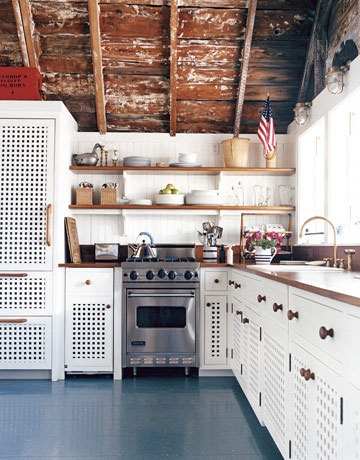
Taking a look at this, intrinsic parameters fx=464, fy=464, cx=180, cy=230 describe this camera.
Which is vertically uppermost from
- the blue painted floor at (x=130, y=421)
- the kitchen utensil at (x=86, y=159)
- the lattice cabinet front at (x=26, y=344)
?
the kitchen utensil at (x=86, y=159)

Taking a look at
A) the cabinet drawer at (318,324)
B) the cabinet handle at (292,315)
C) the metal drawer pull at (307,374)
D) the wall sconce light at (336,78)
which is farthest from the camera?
the wall sconce light at (336,78)

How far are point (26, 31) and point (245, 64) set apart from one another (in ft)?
6.45

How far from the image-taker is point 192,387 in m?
3.64

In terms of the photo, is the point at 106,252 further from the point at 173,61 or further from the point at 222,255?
the point at 173,61

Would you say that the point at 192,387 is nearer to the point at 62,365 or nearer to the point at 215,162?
the point at 62,365

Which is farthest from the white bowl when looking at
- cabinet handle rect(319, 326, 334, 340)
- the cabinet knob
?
cabinet handle rect(319, 326, 334, 340)

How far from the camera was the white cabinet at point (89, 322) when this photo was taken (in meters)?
3.88

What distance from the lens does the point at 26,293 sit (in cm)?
387

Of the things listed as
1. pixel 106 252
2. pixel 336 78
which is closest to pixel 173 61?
pixel 336 78

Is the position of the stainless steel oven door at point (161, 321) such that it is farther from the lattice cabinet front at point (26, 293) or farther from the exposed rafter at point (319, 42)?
the exposed rafter at point (319, 42)

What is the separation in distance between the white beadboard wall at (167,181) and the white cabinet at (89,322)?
0.76 metres

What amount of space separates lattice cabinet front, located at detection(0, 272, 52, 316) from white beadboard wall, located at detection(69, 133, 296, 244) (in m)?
0.83

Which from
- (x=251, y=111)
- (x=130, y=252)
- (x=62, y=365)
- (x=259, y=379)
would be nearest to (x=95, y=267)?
(x=130, y=252)

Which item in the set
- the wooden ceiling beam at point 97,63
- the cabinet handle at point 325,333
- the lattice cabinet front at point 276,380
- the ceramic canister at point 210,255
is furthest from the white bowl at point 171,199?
the cabinet handle at point 325,333
